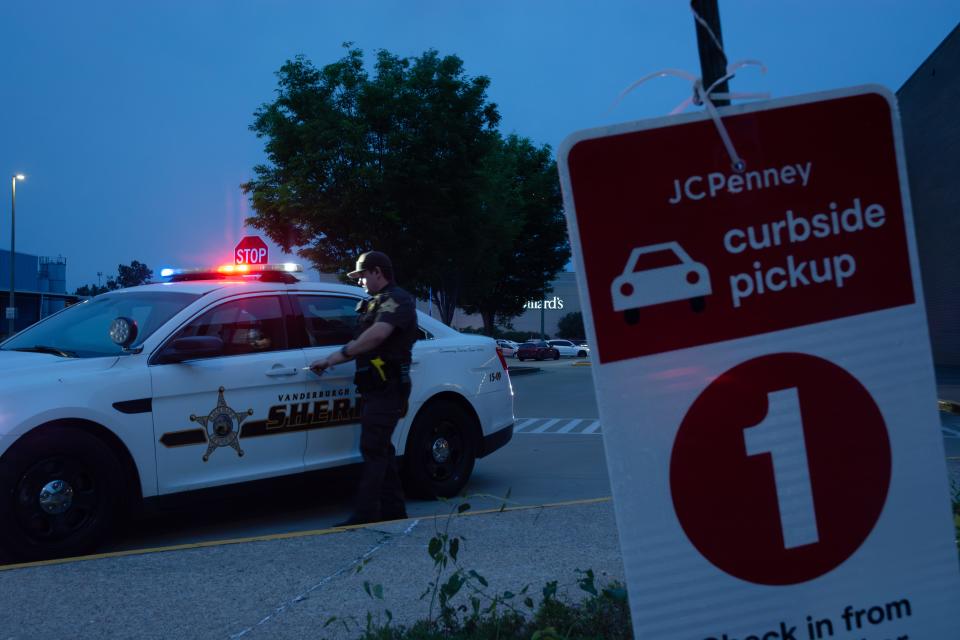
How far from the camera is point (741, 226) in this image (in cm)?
157

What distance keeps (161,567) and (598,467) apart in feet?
18.3

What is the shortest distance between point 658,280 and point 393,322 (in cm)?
487

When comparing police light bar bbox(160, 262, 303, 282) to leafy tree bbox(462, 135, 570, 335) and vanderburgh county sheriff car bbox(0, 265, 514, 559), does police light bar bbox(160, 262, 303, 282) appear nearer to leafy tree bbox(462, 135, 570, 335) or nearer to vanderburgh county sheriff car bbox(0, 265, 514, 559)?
vanderburgh county sheriff car bbox(0, 265, 514, 559)

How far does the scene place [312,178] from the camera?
26.2m

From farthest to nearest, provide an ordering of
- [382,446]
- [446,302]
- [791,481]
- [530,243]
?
[530,243] < [446,302] < [382,446] < [791,481]

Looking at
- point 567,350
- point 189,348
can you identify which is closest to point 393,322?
point 189,348

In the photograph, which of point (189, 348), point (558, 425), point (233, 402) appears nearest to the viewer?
point (189, 348)

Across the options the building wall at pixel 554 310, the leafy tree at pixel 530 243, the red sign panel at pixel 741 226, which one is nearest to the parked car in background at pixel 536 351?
the leafy tree at pixel 530 243

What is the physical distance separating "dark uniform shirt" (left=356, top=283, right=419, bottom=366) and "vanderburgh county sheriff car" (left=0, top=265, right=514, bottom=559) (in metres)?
0.44

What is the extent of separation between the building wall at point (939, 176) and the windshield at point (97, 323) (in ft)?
88.6

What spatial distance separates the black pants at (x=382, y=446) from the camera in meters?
6.17

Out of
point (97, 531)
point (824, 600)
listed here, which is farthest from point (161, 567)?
point (824, 600)

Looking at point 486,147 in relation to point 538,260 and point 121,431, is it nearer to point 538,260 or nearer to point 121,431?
point 538,260

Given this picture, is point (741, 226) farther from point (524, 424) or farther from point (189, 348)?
point (524, 424)
